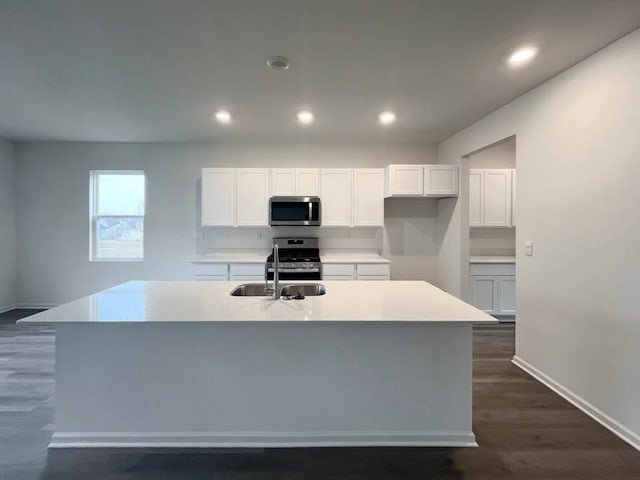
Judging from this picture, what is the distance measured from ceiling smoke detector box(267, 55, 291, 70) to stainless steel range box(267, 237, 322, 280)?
2.43 m

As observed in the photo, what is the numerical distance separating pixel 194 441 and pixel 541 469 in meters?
1.96

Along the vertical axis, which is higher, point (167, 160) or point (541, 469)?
point (167, 160)

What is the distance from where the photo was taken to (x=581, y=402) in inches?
97.0

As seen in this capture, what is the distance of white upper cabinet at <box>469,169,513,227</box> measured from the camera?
4.74 meters

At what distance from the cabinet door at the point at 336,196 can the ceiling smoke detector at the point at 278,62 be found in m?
2.17

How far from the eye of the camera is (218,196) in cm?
464

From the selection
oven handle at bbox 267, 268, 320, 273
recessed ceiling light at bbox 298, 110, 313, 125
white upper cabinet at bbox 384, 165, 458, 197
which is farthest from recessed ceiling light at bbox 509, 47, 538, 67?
oven handle at bbox 267, 268, 320, 273

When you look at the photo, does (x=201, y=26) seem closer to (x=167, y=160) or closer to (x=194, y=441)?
(x=194, y=441)

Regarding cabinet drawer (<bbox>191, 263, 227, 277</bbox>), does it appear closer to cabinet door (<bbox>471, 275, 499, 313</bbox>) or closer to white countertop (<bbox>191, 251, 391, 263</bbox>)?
white countertop (<bbox>191, 251, 391, 263</bbox>)

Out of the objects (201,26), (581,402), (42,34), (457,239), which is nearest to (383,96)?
(201,26)

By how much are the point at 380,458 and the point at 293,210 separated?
3164mm

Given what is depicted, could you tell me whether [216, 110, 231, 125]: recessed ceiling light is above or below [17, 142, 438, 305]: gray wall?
above

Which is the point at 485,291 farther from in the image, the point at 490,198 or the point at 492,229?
the point at 490,198

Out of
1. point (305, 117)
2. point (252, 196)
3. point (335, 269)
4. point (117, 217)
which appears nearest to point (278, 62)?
point (305, 117)
